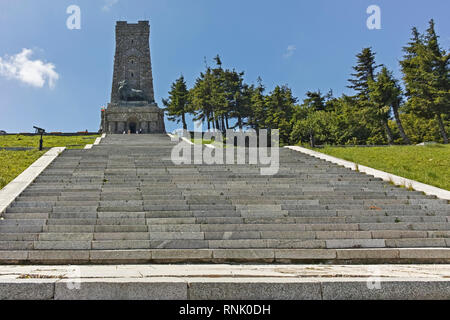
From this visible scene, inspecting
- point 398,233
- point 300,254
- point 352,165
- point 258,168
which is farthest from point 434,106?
point 300,254

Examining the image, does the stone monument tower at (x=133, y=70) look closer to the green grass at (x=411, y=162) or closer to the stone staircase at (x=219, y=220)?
the green grass at (x=411, y=162)

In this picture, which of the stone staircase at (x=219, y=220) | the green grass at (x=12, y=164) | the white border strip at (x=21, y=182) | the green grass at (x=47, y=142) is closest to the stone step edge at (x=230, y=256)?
the stone staircase at (x=219, y=220)

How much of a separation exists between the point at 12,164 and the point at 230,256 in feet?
33.1

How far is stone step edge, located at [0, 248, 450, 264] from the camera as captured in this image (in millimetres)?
5586

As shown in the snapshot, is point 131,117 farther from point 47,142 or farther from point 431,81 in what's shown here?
point 431,81

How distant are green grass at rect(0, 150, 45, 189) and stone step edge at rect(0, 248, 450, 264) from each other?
189 inches

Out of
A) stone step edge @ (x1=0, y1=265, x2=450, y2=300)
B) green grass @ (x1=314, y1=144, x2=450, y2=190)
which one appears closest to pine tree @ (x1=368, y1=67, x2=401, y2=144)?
green grass @ (x1=314, y1=144, x2=450, y2=190)

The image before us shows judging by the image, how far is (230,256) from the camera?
5.68m

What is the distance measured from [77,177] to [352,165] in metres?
9.24

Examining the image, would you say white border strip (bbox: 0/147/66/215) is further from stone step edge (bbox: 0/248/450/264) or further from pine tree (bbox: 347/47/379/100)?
pine tree (bbox: 347/47/379/100)

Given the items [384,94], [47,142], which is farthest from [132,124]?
[384,94]

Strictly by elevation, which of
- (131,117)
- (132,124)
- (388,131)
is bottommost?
(388,131)

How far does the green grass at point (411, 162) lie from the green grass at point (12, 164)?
1176 cm
